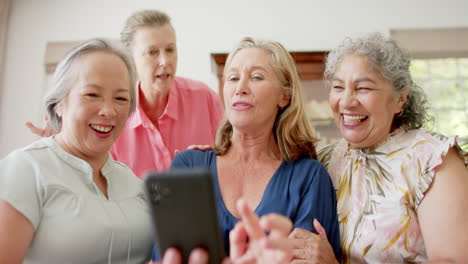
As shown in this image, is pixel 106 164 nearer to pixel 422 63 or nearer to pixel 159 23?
pixel 159 23

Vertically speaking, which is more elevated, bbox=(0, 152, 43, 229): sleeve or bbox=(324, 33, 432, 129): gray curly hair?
bbox=(324, 33, 432, 129): gray curly hair

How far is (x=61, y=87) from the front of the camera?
1245mm

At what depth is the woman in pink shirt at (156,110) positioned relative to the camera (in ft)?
6.48

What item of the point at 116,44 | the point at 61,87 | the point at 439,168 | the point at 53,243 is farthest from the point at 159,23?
the point at 439,168

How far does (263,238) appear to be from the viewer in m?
0.73

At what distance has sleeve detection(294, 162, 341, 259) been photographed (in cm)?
129

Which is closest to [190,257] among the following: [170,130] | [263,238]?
[263,238]

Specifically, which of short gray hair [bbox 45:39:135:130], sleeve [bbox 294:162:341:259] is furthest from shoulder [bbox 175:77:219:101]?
sleeve [bbox 294:162:341:259]

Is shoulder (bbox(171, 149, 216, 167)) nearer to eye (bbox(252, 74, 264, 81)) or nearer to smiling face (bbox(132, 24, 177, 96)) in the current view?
eye (bbox(252, 74, 264, 81))

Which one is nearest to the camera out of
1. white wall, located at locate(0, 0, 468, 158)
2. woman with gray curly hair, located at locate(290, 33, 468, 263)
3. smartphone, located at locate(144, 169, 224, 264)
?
smartphone, located at locate(144, 169, 224, 264)

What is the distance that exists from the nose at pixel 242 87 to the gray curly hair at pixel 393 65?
357mm

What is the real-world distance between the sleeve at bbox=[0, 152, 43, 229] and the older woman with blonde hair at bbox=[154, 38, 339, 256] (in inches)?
18.8

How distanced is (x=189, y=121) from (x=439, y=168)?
122 cm

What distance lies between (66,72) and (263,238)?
2.81 ft
